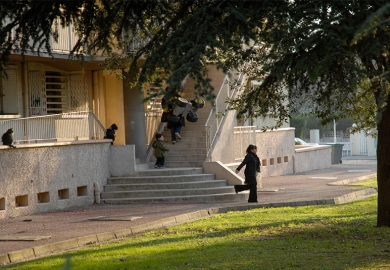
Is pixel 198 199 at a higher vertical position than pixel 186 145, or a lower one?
lower

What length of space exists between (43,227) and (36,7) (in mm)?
6957

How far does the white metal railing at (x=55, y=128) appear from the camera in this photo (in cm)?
2031

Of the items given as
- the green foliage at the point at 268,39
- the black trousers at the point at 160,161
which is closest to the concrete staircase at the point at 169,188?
the black trousers at the point at 160,161

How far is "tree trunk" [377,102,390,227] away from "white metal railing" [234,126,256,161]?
1333cm

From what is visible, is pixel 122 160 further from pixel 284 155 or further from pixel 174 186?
pixel 284 155

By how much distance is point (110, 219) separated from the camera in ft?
58.1

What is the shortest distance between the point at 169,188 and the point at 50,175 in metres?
3.62

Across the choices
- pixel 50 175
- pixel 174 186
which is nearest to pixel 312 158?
pixel 174 186

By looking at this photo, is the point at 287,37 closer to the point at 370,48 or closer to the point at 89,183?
the point at 370,48

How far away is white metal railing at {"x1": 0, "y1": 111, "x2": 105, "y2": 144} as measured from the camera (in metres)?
20.3

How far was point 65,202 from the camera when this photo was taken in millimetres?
21766

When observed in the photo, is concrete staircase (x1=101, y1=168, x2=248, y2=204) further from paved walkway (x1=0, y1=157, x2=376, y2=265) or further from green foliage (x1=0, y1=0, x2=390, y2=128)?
green foliage (x1=0, y1=0, x2=390, y2=128)

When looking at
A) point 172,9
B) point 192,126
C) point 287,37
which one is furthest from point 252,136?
point 287,37

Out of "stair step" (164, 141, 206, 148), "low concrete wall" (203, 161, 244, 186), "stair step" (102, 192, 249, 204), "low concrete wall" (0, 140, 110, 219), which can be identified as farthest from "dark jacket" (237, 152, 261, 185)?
"low concrete wall" (0, 140, 110, 219)
